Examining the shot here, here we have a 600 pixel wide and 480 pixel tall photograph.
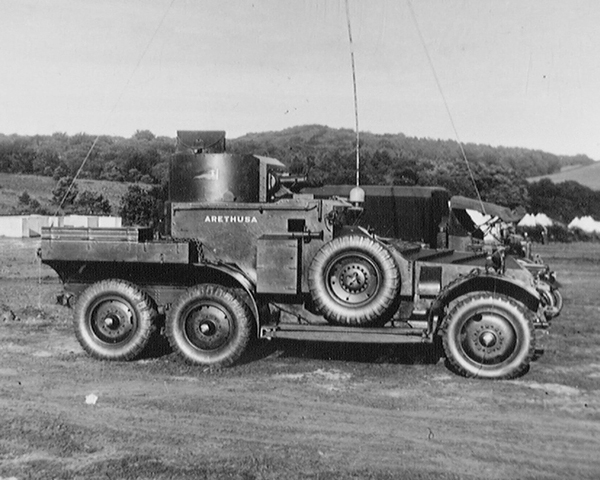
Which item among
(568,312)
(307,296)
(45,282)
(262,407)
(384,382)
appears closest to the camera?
(262,407)

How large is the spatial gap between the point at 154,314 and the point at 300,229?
244 cm

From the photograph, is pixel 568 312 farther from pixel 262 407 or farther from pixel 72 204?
pixel 72 204

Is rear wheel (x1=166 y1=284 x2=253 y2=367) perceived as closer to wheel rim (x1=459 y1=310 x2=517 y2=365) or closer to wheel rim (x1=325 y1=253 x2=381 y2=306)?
wheel rim (x1=325 y1=253 x2=381 y2=306)

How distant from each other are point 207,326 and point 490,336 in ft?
12.5

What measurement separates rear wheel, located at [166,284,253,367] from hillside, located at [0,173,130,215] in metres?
42.2

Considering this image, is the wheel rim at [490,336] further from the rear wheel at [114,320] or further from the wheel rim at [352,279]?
the rear wheel at [114,320]

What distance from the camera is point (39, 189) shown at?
208ft

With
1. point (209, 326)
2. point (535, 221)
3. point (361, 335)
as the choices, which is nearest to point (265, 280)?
point (209, 326)

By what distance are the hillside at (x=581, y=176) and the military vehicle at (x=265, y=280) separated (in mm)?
61442

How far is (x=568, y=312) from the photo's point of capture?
1627 centimetres

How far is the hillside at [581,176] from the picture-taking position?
226 feet

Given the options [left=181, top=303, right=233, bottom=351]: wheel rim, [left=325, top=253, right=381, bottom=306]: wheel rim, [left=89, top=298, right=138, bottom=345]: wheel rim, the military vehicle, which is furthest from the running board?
[left=89, top=298, right=138, bottom=345]: wheel rim

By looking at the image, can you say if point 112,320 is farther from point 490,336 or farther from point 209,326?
point 490,336

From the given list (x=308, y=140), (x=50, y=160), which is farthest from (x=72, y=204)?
(x=308, y=140)
